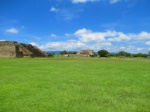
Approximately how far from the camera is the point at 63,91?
9594 millimetres

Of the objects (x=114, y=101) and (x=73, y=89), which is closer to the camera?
(x=114, y=101)

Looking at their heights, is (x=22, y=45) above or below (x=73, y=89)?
above

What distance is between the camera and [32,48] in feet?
225

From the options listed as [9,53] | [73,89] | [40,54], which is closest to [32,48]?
[40,54]

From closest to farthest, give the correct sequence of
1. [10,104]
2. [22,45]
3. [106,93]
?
[10,104] → [106,93] → [22,45]

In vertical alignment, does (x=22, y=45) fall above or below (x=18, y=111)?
above

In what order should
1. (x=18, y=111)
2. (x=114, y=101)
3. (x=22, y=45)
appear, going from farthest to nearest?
1. (x=22, y=45)
2. (x=114, y=101)
3. (x=18, y=111)

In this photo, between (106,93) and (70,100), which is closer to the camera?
(70,100)

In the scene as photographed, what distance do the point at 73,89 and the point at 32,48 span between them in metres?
60.0

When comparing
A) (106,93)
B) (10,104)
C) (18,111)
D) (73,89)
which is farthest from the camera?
(73,89)

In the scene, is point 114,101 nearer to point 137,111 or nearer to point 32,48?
point 137,111

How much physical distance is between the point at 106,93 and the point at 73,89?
1.58 metres

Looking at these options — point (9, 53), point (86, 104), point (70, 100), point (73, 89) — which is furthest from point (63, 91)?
point (9, 53)

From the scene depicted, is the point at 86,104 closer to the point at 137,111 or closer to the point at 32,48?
the point at 137,111
